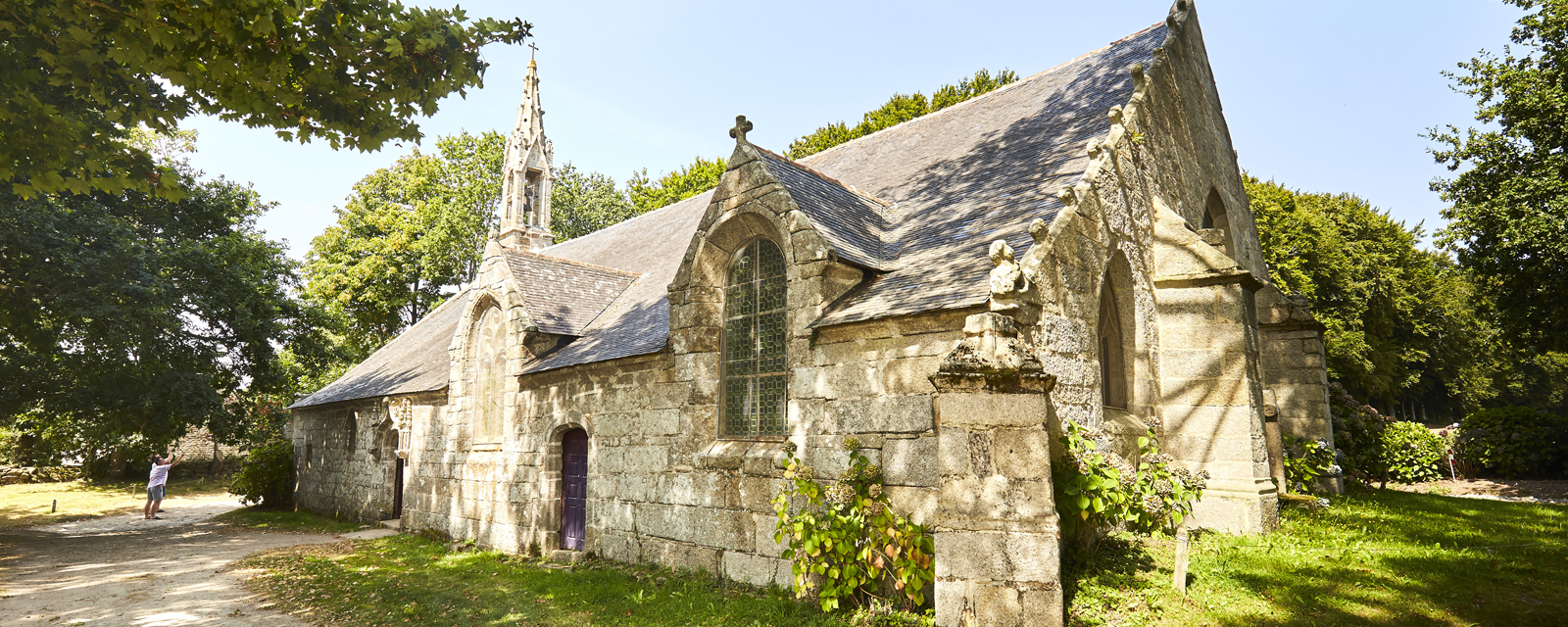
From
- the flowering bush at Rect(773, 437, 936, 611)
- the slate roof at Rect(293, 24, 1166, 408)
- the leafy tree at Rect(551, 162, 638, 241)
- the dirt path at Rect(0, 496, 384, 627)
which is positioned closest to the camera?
the flowering bush at Rect(773, 437, 936, 611)

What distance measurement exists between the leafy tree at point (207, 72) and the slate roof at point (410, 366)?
29.4ft

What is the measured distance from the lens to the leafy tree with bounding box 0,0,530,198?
5281 mm

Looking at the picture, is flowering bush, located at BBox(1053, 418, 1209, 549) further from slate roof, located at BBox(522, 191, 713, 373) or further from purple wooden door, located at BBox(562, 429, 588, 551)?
purple wooden door, located at BBox(562, 429, 588, 551)

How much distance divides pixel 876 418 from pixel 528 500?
24.1 feet

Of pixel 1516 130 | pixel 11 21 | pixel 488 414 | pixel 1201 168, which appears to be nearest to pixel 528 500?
pixel 488 414

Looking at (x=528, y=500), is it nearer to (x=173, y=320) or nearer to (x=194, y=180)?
(x=173, y=320)

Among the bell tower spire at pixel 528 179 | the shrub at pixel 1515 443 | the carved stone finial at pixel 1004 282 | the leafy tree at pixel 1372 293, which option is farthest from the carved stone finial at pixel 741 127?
the leafy tree at pixel 1372 293

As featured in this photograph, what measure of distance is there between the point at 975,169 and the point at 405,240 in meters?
26.9

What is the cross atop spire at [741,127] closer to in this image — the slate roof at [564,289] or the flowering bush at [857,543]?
the flowering bush at [857,543]

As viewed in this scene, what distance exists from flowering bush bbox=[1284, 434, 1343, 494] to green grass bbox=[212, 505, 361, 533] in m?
17.8

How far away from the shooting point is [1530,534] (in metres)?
9.27

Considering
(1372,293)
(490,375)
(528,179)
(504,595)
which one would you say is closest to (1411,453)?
(1372,293)

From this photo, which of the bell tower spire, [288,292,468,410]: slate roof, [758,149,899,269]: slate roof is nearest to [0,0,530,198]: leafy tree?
[758,149,899,269]: slate roof

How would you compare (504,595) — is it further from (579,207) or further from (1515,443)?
(579,207)
